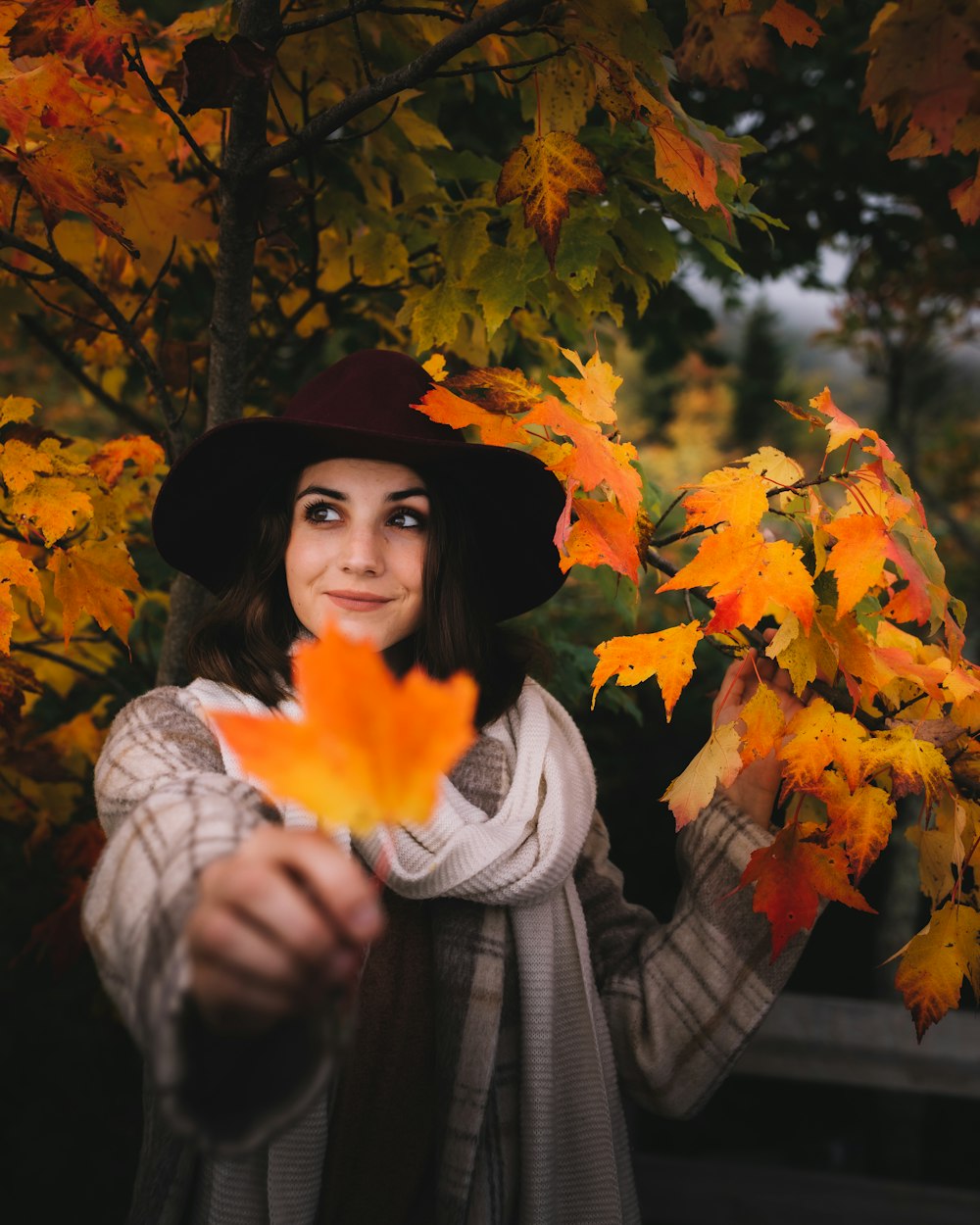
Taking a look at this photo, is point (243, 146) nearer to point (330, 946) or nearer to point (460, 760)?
point (460, 760)

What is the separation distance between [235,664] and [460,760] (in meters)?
0.48

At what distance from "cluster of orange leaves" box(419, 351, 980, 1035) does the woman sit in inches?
7.6

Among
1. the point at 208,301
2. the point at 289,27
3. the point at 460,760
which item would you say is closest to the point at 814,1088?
the point at 460,760

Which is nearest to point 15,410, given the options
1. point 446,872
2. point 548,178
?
point 548,178

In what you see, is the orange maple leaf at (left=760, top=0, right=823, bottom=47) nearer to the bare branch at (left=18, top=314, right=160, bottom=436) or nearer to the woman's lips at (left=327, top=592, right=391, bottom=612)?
the woman's lips at (left=327, top=592, right=391, bottom=612)

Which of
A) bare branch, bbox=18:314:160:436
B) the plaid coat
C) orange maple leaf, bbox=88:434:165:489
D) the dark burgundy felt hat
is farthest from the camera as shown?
bare branch, bbox=18:314:160:436

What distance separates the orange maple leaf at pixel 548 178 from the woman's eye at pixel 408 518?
0.50m

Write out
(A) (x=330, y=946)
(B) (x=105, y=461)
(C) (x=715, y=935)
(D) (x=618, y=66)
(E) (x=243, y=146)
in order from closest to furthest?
(A) (x=330, y=946) < (D) (x=618, y=66) < (E) (x=243, y=146) < (C) (x=715, y=935) < (B) (x=105, y=461)

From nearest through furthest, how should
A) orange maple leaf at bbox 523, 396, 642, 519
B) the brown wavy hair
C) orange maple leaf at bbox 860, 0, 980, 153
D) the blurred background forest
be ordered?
orange maple leaf at bbox 860, 0, 980, 153 → orange maple leaf at bbox 523, 396, 642, 519 → the brown wavy hair → the blurred background forest

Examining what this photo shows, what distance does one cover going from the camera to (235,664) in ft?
4.97

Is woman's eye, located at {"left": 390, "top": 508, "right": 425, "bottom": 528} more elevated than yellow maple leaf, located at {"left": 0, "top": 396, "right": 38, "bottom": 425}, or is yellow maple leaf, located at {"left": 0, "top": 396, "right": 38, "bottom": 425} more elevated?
yellow maple leaf, located at {"left": 0, "top": 396, "right": 38, "bottom": 425}

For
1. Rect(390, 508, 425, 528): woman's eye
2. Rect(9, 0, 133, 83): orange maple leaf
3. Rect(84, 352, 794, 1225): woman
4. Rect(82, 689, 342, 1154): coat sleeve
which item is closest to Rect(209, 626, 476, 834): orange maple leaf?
Rect(82, 689, 342, 1154): coat sleeve

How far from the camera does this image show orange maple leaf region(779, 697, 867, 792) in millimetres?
1265

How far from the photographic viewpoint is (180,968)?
0.63 metres
